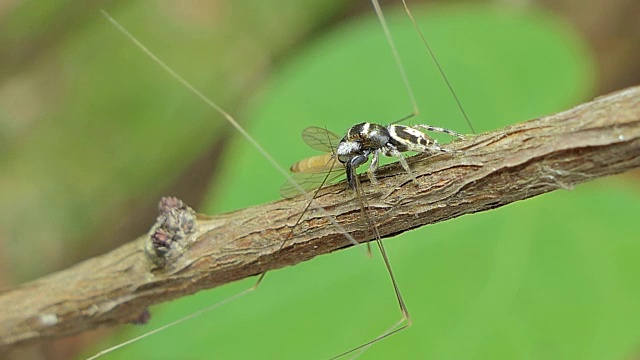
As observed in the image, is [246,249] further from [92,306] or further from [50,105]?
[50,105]

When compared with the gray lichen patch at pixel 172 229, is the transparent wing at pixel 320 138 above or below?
above

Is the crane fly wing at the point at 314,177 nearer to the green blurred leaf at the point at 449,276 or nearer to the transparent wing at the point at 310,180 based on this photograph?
the transparent wing at the point at 310,180

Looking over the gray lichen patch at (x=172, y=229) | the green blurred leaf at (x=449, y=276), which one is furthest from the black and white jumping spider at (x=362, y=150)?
the green blurred leaf at (x=449, y=276)

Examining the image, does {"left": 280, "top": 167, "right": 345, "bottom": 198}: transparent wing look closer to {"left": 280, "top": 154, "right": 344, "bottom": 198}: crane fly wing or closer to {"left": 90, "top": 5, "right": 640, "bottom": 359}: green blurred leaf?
{"left": 280, "top": 154, "right": 344, "bottom": 198}: crane fly wing

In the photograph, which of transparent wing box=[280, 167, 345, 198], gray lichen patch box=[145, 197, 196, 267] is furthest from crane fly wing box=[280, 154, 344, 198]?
gray lichen patch box=[145, 197, 196, 267]

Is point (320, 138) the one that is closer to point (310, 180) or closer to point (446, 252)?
point (310, 180)

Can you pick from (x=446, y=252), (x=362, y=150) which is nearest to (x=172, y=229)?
(x=362, y=150)
